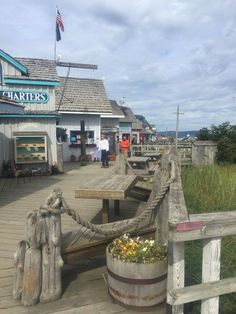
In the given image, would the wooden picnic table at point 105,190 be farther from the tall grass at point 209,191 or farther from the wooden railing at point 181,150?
the wooden railing at point 181,150

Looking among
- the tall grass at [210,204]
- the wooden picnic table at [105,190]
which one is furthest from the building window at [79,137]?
the wooden picnic table at [105,190]

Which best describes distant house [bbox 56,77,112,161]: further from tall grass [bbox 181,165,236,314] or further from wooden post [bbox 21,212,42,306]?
wooden post [bbox 21,212,42,306]

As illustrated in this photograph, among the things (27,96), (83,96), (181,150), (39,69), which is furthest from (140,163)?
(83,96)

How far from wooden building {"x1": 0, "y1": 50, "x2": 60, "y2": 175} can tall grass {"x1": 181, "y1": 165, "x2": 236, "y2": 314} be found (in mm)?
5857

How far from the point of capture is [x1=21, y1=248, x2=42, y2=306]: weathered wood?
3.29m

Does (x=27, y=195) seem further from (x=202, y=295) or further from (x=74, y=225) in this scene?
(x=202, y=295)

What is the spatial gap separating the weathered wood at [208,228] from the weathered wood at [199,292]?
0.36m

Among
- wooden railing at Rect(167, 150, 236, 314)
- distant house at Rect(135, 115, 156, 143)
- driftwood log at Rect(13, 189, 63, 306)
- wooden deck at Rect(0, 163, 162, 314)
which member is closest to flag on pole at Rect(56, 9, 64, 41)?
wooden deck at Rect(0, 163, 162, 314)

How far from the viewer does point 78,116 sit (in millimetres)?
22250

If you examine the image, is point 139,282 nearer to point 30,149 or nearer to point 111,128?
point 30,149

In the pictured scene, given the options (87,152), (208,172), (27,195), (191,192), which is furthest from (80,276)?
(87,152)

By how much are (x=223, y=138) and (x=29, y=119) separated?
9.52 metres

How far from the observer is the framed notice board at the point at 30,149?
1311cm

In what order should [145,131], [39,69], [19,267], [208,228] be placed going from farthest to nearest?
[145,131]
[39,69]
[19,267]
[208,228]
